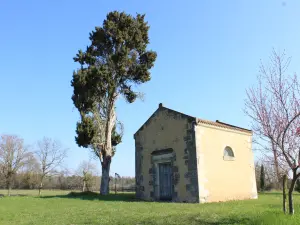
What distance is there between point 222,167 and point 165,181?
3727 millimetres

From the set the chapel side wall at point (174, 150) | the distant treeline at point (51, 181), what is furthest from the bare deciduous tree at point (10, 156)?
the chapel side wall at point (174, 150)

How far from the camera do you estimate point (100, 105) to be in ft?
79.9

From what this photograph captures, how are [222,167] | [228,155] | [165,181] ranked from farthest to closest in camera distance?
1. [228,155]
2. [165,181]
3. [222,167]

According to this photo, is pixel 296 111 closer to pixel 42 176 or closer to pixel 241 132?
pixel 241 132

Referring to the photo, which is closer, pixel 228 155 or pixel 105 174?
pixel 228 155

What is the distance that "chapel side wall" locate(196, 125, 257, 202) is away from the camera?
17.7 meters

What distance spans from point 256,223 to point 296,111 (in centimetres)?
317

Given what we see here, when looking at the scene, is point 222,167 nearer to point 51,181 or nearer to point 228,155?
point 228,155

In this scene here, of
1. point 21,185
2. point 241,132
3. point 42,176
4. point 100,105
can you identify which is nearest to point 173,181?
point 241,132

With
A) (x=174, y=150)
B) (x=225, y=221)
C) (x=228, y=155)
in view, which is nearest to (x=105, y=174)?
(x=174, y=150)

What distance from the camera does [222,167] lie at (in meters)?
18.9

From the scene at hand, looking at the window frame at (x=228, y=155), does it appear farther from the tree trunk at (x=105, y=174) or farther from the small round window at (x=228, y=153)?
the tree trunk at (x=105, y=174)

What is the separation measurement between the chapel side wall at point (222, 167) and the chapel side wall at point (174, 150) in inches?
21.9

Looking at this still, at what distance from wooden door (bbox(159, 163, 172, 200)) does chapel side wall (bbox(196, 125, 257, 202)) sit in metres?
2.50
